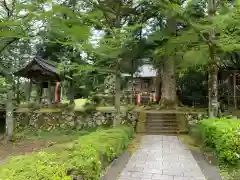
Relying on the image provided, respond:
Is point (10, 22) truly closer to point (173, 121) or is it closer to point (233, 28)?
point (233, 28)

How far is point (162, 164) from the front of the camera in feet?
22.5

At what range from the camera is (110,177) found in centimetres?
575

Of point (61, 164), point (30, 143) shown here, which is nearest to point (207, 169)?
point (61, 164)

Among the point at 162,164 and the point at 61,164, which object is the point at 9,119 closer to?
the point at 162,164

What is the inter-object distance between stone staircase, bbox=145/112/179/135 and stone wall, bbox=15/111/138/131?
1315 millimetres

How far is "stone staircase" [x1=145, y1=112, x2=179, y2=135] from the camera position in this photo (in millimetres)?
12602

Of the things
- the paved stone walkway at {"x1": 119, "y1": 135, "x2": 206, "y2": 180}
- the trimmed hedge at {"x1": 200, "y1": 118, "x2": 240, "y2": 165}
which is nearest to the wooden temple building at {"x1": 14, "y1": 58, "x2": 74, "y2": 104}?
the paved stone walkway at {"x1": 119, "y1": 135, "x2": 206, "y2": 180}

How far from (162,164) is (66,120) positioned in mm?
9870

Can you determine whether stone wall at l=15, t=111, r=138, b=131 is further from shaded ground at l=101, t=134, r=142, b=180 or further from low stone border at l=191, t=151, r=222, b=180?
low stone border at l=191, t=151, r=222, b=180

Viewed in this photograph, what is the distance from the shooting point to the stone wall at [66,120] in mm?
15202

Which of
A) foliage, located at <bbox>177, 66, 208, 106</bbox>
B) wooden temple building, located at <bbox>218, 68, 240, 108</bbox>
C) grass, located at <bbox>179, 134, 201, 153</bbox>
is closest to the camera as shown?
grass, located at <bbox>179, 134, 201, 153</bbox>

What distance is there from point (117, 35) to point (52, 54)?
1238 cm

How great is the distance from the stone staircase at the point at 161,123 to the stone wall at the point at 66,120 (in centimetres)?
131

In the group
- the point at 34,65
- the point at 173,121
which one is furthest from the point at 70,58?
the point at 173,121
